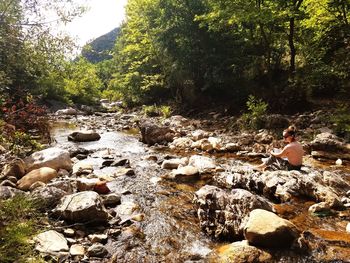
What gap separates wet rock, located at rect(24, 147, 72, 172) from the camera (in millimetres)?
9186

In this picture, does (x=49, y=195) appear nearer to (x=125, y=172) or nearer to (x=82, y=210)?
(x=82, y=210)

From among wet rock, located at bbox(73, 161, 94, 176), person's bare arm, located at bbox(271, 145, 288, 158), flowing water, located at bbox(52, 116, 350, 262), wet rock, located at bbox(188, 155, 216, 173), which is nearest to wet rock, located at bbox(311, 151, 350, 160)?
person's bare arm, located at bbox(271, 145, 288, 158)

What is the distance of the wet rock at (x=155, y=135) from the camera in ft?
49.6

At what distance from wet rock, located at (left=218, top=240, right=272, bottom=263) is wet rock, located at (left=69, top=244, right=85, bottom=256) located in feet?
7.11

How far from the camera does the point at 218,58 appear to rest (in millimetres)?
21078

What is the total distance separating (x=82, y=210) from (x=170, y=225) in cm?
172

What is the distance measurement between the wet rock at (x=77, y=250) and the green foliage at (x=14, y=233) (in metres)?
0.73

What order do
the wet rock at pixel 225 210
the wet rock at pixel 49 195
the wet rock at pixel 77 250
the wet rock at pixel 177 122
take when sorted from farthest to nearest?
the wet rock at pixel 177 122 < the wet rock at pixel 49 195 < the wet rock at pixel 225 210 < the wet rock at pixel 77 250

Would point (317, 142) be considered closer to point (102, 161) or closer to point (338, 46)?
point (338, 46)

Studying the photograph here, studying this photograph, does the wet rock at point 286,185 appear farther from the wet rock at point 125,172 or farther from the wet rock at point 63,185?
the wet rock at point 63,185

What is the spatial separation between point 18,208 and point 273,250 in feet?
12.8

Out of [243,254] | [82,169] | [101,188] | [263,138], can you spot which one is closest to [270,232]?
[243,254]

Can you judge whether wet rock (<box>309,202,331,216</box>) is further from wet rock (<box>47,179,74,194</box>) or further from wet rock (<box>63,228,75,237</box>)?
wet rock (<box>47,179,74,194</box>)

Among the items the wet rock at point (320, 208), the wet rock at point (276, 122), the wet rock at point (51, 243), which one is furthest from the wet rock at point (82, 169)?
the wet rock at point (276, 122)
